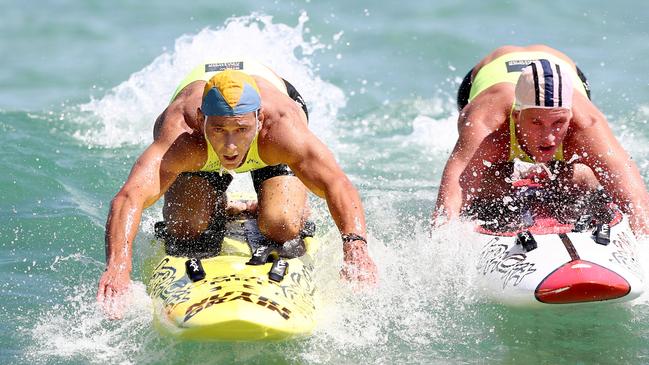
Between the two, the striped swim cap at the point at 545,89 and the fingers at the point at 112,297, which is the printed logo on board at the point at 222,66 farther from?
the fingers at the point at 112,297

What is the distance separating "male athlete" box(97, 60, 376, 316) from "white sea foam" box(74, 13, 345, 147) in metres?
4.03

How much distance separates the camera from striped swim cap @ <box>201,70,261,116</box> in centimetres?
650

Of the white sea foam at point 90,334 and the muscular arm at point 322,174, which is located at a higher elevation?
the muscular arm at point 322,174

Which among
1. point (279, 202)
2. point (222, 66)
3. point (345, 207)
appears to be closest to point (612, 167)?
point (345, 207)

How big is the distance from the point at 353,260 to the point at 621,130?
19.2 ft

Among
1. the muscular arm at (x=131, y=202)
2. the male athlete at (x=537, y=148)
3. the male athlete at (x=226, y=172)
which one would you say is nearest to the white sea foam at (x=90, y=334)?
the muscular arm at (x=131, y=202)

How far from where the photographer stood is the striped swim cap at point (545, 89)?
7102 millimetres

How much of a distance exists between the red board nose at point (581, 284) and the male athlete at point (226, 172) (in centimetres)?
105

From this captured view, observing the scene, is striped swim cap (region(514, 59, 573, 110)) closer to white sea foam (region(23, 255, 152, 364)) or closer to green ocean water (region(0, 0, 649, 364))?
green ocean water (region(0, 0, 649, 364))

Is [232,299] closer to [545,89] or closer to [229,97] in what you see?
[229,97]

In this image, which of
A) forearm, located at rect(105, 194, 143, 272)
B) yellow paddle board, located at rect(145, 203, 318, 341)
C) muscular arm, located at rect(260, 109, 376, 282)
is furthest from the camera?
→ muscular arm, located at rect(260, 109, 376, 282)

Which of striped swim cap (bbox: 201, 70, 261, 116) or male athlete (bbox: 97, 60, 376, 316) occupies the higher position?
striped swim cap (bbox: 201, 70, 261, 116)

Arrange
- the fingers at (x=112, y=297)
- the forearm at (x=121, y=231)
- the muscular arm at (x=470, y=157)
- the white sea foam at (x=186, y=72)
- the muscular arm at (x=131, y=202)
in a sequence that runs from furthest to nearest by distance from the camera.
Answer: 1. the white sea foam at (x=186, y=72)
2. the muscular arm at (x=470, y=157)
3. the forearm at (x=121, y=231)
4. the muscular arm at (x=131, y=202)
5. the fingers at (x=112, y=297)

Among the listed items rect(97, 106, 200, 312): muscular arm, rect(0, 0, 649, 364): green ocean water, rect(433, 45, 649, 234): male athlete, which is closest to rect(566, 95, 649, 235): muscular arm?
rect(433, 45, 649, 234): male athlete
